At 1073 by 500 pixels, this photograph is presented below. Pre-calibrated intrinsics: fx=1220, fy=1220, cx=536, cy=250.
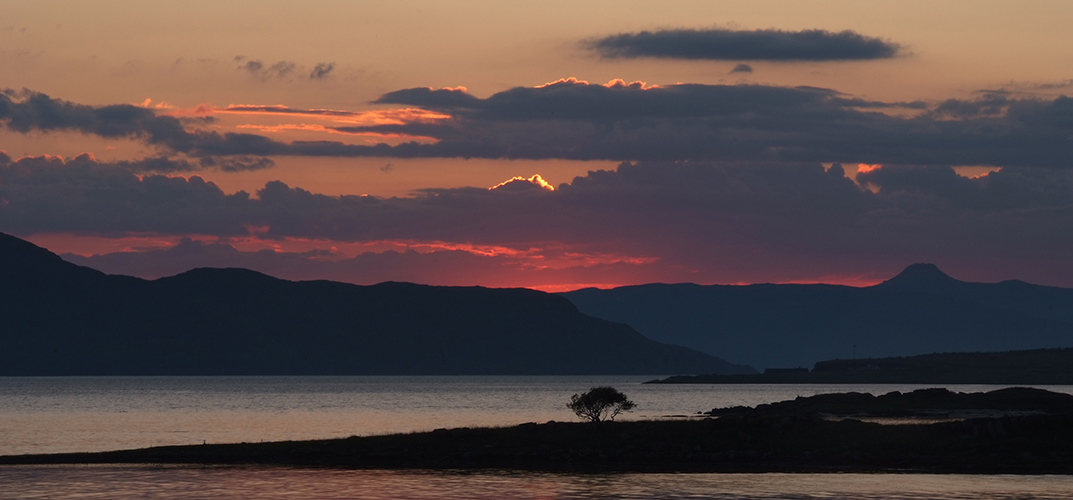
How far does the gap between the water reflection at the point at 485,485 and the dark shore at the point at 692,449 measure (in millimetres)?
4837

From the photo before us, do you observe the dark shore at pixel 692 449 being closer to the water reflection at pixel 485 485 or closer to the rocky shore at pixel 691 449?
the rocky shore at pixel 691 449

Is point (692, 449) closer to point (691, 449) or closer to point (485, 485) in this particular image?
point (691, 449)

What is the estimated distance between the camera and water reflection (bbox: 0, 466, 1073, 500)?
6397cm

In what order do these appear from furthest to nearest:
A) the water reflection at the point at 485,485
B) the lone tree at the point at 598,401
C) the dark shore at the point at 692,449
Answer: the lone tree at the point at 598,401
the dark shore at the point at 692,449
the water reflection at the point at 485,485

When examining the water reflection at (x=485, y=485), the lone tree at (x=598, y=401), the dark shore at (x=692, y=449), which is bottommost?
the water reflection at (x=485, y=485)

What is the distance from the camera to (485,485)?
69.4 m

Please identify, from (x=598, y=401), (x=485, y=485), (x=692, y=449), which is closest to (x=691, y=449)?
(x=692, y=449)

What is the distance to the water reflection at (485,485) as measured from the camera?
210ft

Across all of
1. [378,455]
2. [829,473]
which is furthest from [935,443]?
[378,455]

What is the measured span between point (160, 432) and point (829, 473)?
7935 cm

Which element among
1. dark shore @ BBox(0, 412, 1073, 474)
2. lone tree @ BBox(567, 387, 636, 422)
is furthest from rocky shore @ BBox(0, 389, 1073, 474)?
lone tree @ BBox(567, 387, 636, 422)

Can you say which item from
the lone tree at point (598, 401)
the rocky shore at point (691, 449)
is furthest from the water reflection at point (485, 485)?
the lone tree at point (598, 401)

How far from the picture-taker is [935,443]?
84875mm

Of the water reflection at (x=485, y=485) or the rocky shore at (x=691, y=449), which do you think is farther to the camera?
the rocky shore at (x=691, y=449)
